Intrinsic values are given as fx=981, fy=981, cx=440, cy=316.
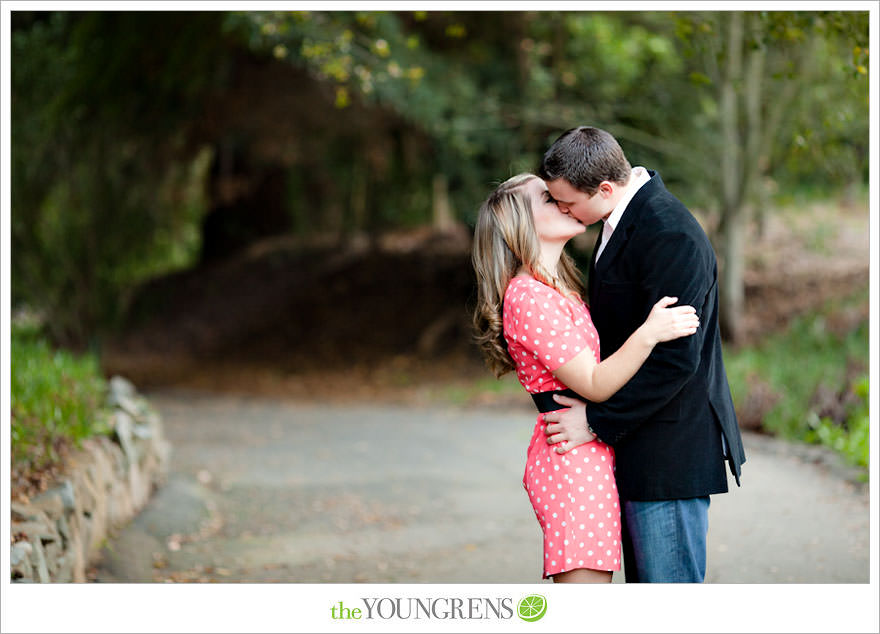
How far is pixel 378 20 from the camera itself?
33.1 ft

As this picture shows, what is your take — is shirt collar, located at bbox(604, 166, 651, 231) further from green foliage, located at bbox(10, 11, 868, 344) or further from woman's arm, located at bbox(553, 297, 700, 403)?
green foliage, located at bbox(10, 11, 868, 344)

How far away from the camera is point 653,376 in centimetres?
252

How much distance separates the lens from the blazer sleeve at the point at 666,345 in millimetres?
2504

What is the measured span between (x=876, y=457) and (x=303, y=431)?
694 cm

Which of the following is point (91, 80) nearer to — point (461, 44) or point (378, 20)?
point (378, 20)

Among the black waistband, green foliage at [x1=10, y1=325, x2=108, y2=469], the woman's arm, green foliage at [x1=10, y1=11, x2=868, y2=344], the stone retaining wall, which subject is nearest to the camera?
the woman's arm

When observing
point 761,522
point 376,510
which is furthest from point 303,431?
point 761,522

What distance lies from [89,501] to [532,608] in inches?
106

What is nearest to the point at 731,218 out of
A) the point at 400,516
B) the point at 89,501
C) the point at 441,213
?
the point at 400,516

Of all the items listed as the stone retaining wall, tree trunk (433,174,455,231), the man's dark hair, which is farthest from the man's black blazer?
tree trunk (433,174,455,231)

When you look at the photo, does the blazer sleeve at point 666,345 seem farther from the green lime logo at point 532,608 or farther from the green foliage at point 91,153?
the green foliage at point 91,153

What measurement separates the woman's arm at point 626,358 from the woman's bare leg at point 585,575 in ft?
1.55

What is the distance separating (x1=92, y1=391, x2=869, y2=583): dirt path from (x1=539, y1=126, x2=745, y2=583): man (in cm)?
206

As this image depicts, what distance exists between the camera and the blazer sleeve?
2.50 metres
